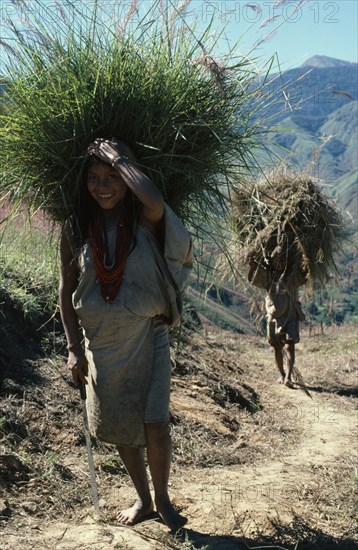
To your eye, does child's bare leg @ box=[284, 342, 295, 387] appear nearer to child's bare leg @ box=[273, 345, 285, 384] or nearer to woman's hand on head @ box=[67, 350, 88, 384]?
child's bare leg @ box=[273, 345, 285, 384]

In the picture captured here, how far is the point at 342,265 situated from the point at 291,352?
1.43m

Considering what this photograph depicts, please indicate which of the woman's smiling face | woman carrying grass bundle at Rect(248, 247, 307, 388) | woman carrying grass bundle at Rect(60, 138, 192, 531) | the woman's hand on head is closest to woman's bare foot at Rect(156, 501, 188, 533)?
woman carrying grass bundle at Rect(60, 138, 192, 531)

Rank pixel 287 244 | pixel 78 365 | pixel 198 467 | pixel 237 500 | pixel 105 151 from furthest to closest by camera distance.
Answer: pixel 287 244 → pixel 198 467 → pixel 237 500 → pixel 78 365 → pixel 105 151

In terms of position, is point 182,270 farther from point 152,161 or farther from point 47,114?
point 47,114

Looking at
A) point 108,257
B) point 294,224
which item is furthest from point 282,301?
point 108,257

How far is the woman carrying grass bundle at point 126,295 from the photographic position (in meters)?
2.91

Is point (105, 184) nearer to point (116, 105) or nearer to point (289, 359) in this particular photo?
point (116, 105)

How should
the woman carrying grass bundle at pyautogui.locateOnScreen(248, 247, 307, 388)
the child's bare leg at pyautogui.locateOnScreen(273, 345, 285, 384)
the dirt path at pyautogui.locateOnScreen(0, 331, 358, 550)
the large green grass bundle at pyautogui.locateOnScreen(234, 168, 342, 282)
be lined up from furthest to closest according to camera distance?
the child's bare leg at pyautogui.locateOnScreen(273, 345, 285, 384) → the woman carrying grass bundle at pyautogui.locateOnScreen(248, 247, 307, 388) → the large green grass bundle at pyautogui.locateOnScreen(234, 168, 342, 282) → the dirt path at pyautogui.locateOnScreen(0, 331, 358, 550)

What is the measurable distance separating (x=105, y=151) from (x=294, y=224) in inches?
169

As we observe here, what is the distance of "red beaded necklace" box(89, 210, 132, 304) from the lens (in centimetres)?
290

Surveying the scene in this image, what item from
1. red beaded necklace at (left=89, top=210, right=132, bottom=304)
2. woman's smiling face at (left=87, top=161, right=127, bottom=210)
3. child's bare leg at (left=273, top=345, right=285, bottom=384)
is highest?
woman's smiling face at (left=87, top=161, right=127, bottom=210)

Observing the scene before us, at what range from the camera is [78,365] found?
309 centimetres

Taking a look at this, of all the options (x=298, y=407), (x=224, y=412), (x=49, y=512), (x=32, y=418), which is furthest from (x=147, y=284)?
(x=298, y=407)

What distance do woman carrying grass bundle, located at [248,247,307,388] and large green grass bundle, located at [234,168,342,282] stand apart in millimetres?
100
